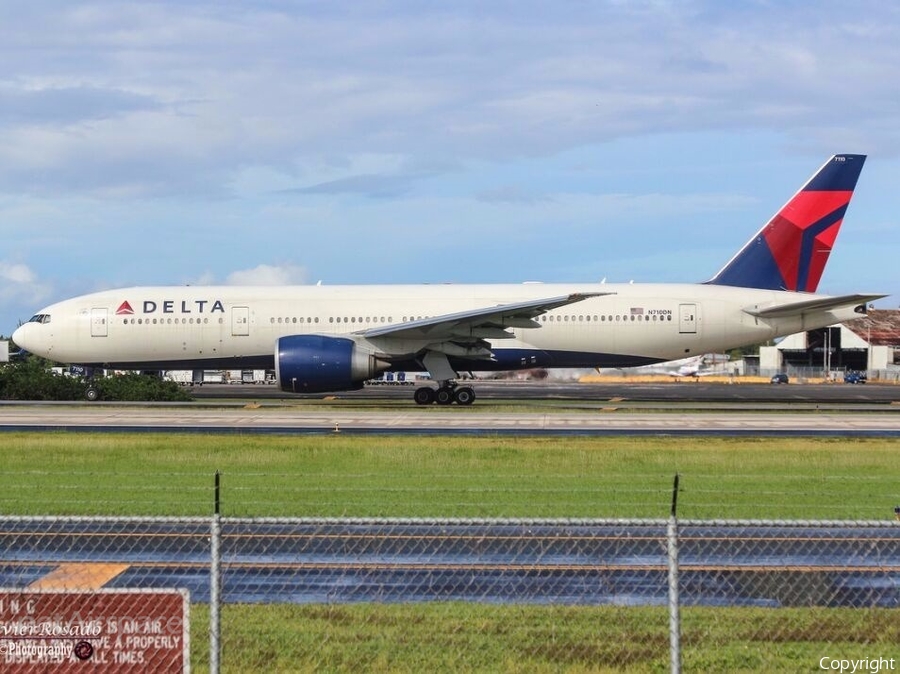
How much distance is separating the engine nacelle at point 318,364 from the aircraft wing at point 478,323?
3.95 ft

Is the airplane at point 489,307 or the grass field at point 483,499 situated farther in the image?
the airplane at point 489,307

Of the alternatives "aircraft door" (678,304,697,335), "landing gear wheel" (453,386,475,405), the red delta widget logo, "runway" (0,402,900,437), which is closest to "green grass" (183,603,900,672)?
"runway" (0,402,900,437)

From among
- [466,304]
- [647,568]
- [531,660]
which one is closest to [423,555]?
[647,568]

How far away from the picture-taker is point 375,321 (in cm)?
3756

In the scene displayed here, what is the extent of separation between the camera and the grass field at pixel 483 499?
27.4 ft

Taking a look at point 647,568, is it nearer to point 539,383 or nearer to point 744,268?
point 744,268

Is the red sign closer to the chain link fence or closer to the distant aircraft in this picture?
the chain link fence

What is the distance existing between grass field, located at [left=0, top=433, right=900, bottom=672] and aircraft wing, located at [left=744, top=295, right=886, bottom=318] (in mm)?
11620

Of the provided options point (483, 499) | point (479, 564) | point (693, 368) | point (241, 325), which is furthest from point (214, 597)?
point (693, 368)

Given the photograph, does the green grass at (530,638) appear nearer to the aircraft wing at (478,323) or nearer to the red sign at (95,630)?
the red sign at (95,630)

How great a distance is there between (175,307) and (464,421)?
1449 cm

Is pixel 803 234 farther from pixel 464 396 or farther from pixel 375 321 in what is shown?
pixel 375 321

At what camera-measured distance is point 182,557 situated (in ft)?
39.5

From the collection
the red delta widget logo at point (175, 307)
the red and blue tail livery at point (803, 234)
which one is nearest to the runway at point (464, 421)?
the red delta widget logo at point (175, 307)
